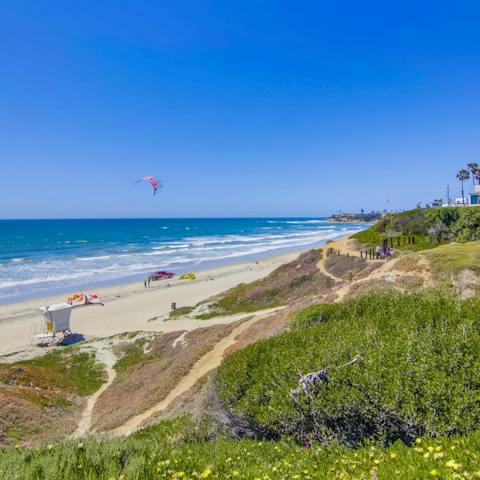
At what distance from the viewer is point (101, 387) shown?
1842 cm

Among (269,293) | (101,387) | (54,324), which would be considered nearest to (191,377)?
(101,387)

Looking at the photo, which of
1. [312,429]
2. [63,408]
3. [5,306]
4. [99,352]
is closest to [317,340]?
[312,429]

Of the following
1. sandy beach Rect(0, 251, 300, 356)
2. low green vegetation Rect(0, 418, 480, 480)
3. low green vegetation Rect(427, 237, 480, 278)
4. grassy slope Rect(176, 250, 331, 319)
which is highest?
low green vegetation Rect(427, 237, 480, 278)

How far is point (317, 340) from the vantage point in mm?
9219

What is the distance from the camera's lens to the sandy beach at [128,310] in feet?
94.7

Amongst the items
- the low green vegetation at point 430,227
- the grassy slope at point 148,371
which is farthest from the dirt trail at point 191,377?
the low green vegetation at point 430,227

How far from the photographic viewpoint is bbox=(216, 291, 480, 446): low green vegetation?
18.7 ft

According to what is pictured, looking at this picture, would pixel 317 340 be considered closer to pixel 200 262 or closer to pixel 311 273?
pixel 311 273

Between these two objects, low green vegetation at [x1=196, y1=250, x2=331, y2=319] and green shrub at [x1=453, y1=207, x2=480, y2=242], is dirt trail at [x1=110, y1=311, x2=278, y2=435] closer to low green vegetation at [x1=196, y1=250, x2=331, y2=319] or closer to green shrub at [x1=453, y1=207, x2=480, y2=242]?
low green vegetation at [x1=196, y1=250, x2=331, y2=319]

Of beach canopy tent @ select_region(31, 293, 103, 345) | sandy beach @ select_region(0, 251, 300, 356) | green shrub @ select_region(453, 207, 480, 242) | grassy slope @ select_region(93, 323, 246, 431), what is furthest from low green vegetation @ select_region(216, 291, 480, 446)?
green shrub @ select_region(453, 207, 480, 242)

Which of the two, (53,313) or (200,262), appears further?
(200,262)

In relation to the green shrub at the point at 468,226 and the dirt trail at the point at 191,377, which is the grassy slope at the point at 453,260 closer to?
the dirt trail at the point at 191,377

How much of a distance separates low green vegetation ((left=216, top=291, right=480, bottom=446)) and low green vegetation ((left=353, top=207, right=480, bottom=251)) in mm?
34286

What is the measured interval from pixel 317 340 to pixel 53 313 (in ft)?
77.4
